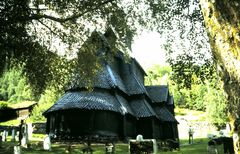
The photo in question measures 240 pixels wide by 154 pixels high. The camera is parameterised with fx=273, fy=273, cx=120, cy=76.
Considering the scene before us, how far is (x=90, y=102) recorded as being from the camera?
90.2 ft

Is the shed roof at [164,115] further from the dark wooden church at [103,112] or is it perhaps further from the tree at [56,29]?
the tree at [56,29]

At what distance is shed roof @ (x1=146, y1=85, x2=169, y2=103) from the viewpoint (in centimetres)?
4193

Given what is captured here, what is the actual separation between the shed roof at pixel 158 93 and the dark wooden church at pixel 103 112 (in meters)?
4.57

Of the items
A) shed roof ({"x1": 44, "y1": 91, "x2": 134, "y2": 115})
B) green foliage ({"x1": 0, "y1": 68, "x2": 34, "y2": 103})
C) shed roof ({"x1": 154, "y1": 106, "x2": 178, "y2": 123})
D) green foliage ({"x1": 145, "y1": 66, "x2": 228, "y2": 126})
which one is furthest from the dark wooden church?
green foliage ({"x1": 0, "y1": 68, "x2": 34, "y2": 103})

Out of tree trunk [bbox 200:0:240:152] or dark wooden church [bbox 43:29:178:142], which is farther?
dark wooden church [bbox 43:29:178:142]

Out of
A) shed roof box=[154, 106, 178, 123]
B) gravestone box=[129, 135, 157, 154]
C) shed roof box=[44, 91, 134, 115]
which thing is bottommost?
gravestone box=[129, 135, 157, 154]

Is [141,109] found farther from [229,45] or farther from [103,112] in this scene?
[229,45]

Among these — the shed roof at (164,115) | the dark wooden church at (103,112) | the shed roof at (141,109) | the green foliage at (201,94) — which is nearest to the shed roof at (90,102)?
the dark wooden church at (103,112)

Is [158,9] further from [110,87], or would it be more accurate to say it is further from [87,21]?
[110,87]

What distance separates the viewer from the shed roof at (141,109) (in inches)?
1312

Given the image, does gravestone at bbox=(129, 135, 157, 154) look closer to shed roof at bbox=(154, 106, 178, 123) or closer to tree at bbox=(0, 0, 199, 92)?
tree at bbox=(0, 0, 199, 92)

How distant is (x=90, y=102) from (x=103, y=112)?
1.71 m

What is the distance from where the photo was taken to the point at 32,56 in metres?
16.0

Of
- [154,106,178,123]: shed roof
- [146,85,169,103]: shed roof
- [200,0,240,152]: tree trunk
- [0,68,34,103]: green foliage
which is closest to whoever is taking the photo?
[200,0,240,152]: tree trunk
